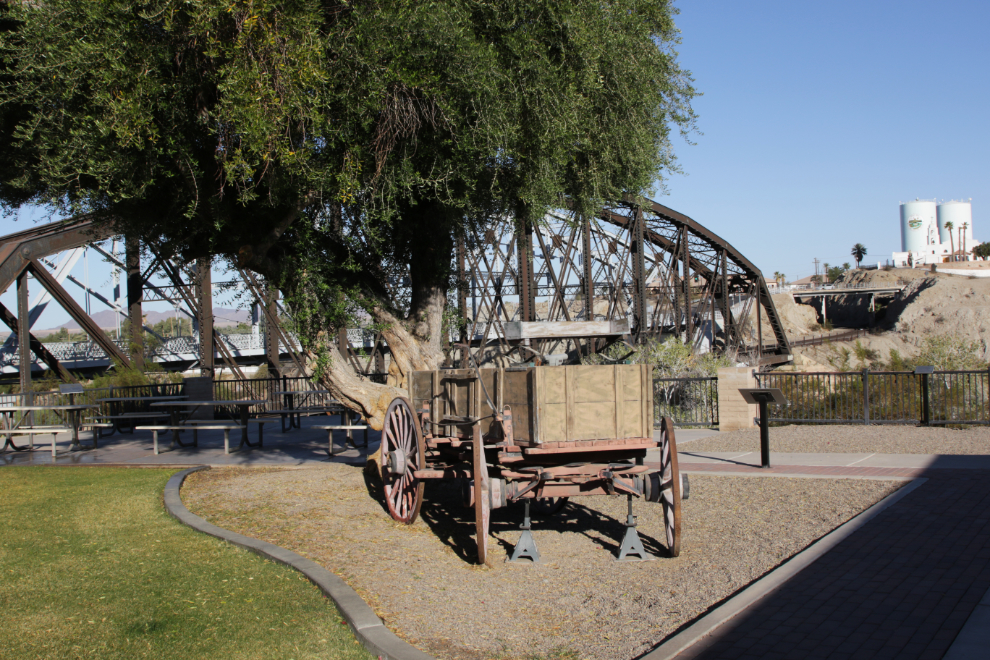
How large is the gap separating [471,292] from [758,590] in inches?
754

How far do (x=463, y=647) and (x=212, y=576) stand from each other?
221 centimetres

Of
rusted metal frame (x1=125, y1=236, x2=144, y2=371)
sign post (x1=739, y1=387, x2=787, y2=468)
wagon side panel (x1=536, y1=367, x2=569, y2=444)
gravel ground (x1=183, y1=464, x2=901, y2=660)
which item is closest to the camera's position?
gravel ground (x1=183, y1=464, x2=901, y2=660)

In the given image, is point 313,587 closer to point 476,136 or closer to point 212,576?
point 212,576

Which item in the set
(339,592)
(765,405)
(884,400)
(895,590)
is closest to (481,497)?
(339,592)

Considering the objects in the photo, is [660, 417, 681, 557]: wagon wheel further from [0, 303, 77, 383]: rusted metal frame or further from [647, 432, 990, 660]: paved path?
[0, 303, 77, 383]: rusted metal frame

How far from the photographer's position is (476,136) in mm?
8312

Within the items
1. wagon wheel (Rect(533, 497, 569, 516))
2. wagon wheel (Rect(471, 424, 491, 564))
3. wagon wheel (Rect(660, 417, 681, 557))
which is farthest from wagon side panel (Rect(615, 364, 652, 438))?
wagon wheel (Rect(533, 497, 569, 516))

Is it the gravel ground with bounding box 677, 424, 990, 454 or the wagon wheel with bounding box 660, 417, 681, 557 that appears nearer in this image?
the wagon wheel with bounding box 660, 417, 681, 557

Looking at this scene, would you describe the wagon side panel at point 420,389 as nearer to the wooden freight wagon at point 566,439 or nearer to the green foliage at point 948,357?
the wooden freight wagon at point 566,439

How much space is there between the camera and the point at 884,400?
16.8 meters

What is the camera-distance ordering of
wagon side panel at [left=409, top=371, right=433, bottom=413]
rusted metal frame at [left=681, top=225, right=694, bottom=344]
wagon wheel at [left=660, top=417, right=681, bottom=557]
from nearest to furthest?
wagon wheel at [left=660, top=417, right=681, bottom=557]
wagon side panel at [left=409, top=371, right=433, bottom=413]
rusted metal frame at [left=681, top=225, right=694, bottom=344]

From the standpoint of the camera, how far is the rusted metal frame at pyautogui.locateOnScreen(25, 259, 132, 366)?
20.4 m

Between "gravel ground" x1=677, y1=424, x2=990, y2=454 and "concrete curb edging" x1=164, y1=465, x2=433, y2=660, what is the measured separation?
28.4 feet

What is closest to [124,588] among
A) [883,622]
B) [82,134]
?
[82,134]
